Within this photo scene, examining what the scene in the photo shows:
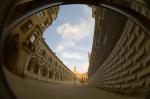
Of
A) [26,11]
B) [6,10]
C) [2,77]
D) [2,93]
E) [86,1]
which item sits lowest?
[2,93]

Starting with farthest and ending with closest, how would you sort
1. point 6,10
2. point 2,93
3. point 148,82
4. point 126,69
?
1. point 126,69
2. point 148,82
3. point 2,93
4. point 6,10

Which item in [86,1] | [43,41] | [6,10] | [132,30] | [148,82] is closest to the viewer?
[6,10]

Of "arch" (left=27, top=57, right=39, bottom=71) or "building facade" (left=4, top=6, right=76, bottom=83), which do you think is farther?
"arch" (left=27, top=57, right=39, bottom=71)

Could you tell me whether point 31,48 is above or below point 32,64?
above

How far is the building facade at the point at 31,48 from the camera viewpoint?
111 inches

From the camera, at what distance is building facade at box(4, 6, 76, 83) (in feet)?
9.24

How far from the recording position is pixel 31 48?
4.06m

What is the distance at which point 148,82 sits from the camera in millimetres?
2758

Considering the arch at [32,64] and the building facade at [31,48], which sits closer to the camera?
the building facade at [31,48]

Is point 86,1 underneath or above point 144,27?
above

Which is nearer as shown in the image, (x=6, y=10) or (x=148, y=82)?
(x=6, y=10)

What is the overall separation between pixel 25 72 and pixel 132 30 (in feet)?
5.95

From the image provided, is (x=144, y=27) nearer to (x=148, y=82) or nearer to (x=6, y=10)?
(x=148, y=82)

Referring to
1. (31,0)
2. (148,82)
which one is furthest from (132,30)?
(31,0)
